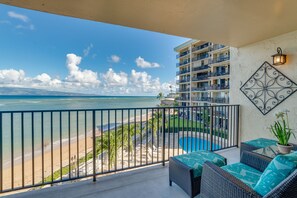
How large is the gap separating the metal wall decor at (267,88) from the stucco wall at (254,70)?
68 mm

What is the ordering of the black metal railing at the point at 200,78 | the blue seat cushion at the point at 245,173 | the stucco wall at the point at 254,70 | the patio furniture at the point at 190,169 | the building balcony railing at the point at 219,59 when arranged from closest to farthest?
the blue seat cushion at the point at 245,173
the patio furniture at the point at 190,169
the stucco wall at the point at 254,70
the building balcony railing at the point at 219,59
the black metal railing at the point at 200,78

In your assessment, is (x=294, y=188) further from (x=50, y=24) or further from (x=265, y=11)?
(x=50, y=24)

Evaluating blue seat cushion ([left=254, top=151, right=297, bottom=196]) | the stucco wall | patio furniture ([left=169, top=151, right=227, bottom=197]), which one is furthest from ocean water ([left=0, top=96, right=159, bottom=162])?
the stucco wall

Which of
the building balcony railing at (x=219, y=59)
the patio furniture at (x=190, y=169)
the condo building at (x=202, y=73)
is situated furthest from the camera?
the condo building at (x=202, y=73)

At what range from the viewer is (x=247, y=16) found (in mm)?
2105

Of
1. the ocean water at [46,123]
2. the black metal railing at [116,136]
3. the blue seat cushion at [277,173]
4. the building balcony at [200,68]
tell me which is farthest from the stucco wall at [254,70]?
the building balcony at [200,68]

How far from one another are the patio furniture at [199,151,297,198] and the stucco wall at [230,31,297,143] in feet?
5.43

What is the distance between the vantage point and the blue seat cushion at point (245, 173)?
4.77ft

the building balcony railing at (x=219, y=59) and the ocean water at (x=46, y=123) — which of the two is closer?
the ocean water at (x=46, y=123)

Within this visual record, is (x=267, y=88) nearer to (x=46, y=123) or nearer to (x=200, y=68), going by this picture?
(x=46, y=123)

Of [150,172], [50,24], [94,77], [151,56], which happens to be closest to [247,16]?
[150,172]

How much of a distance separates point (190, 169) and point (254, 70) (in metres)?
2.71

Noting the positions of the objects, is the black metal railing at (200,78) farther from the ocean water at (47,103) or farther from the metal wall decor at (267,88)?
the metal wall decor at (267,88)

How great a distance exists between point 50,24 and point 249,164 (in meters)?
21.2
